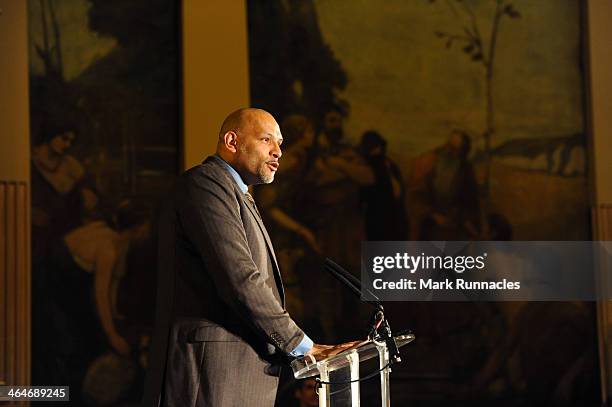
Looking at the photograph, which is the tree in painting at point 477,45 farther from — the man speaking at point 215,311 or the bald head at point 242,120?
the man speaking at point 215,311

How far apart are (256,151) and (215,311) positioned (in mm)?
643

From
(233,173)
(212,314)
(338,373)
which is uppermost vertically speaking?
(233,173)

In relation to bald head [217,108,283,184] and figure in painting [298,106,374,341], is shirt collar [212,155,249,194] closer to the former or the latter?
bald head [217,108,283,184]

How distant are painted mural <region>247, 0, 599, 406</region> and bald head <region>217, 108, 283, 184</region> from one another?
17.4 feet

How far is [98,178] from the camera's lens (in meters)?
8.49

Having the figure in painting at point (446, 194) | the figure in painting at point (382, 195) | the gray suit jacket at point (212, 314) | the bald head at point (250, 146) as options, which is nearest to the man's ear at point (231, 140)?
the bald head at point (250, 146)

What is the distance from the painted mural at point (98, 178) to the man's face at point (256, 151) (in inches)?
200

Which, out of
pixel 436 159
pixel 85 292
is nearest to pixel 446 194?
pixel 436 159

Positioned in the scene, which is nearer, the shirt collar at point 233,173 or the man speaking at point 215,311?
the man speaking at point 215,311

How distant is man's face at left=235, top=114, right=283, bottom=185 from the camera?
3553 millimetres

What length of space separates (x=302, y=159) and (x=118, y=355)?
8.06 feet

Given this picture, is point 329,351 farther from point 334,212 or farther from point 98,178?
A: point 334,212

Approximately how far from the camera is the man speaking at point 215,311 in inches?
125

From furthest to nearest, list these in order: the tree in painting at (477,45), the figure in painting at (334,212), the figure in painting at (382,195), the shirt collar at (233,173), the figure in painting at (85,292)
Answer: the tree in painting at (477,45), the figure in painting at (382,195), the figure in painting at (334,212), the figure in painting at (85,292), the shirt collar at (233,173)
